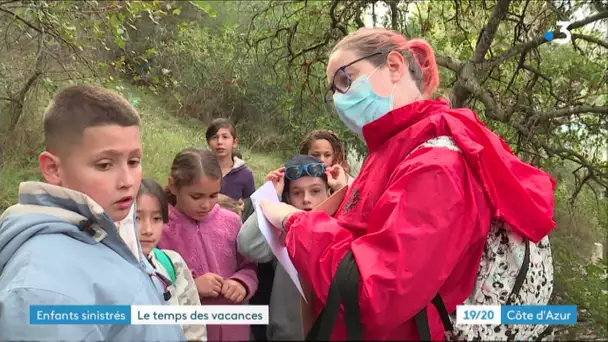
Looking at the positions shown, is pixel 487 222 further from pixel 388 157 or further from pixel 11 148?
pixel 11 148

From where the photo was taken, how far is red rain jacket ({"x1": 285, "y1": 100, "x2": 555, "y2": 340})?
36.9 inches

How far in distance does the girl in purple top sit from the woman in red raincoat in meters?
2.29

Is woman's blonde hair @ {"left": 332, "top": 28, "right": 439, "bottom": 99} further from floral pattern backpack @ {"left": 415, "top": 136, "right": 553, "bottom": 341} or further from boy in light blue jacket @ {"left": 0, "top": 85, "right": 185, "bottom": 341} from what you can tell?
boy in light blue jacket @ {"left": 0, "top": 85, "right": 185, "bottom": 341}

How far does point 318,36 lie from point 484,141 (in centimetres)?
414

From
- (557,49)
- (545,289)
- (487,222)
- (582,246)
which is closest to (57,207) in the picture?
(487,222)

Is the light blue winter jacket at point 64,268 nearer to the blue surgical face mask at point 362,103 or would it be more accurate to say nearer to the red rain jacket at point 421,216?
the red rain jacket at point 421,216

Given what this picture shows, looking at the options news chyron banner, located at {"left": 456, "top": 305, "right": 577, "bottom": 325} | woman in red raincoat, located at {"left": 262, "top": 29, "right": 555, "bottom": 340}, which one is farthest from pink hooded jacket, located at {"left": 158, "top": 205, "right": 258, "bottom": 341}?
news chyron banner, located at {"left": 456, "top": 305, "right": 577, "bottom": 325}

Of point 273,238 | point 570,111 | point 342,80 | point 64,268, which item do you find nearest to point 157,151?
point 570,111

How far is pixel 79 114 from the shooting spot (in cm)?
117

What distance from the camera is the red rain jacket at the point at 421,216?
94cm

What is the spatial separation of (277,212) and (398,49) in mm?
587

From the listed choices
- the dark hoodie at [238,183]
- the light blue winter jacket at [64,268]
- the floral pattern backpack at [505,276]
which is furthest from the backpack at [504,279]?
the dark hoodie at [238,183]

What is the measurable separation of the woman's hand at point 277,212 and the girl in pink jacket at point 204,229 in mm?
870

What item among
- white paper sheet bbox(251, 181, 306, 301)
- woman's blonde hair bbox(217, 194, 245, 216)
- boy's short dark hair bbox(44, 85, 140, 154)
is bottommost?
white paper sheet bbox(251, 181, 306, 301)
